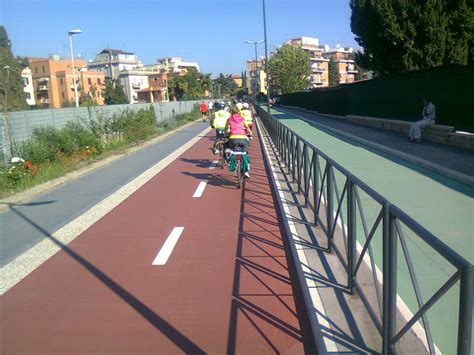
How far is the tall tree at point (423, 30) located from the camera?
63.4ft

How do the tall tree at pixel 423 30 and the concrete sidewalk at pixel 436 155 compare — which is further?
the tall tree at pixel 423 30

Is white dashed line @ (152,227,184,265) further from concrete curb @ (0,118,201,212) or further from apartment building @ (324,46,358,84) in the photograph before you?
apartment building @ (324,46,358,84)

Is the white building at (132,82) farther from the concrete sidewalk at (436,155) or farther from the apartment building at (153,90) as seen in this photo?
the concrete sidewalk at (436,155)

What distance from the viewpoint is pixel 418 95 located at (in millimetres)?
17719

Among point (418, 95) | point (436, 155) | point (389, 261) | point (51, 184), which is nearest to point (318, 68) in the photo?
point (418, 95)

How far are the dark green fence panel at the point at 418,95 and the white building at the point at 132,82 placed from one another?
94565 mm

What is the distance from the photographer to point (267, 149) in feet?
61.7

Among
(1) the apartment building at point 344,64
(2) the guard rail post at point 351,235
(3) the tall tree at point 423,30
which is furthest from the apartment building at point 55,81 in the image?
(2) the guard rail post at point 351,235

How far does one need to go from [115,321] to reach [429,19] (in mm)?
18856

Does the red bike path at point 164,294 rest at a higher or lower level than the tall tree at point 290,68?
lower

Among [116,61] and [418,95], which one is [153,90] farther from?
[418,95]

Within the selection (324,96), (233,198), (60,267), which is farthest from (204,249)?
(324,96)

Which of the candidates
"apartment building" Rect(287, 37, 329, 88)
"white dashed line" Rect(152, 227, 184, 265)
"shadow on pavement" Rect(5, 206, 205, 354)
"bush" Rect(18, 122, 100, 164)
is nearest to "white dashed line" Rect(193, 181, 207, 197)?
"white dashed line" Rect(152, 227, 184, 265)

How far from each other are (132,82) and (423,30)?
106618mm
